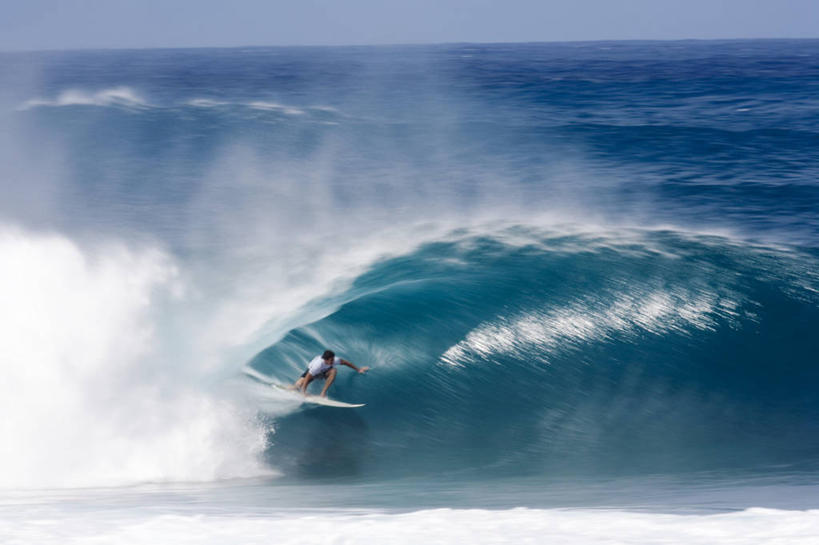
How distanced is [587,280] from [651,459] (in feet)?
14.0

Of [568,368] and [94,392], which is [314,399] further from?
[568,368]

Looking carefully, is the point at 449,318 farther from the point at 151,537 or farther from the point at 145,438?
the point at 151,537

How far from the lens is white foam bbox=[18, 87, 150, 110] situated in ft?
153

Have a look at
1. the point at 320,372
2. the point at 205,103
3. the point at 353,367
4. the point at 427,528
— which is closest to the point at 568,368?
the point at 353,367

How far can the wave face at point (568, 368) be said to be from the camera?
30.4 ft

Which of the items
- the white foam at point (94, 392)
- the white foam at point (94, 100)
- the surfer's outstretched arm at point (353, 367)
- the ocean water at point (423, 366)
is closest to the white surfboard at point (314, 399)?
the ocean water at point (423, 366)

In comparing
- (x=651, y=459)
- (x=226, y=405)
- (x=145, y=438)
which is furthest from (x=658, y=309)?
(x=145, y=438)

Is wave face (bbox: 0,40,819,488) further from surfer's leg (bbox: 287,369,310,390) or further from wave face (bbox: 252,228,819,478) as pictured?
surfer's leg (bbox: 287,369,310,390)

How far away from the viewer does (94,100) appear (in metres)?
48.4

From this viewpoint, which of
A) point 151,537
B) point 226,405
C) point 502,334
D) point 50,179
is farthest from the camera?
point 50,179

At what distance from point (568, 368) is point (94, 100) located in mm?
45516

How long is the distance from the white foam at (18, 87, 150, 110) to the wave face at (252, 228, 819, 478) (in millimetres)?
38569

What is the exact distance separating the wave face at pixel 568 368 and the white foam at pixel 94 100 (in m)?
38.6

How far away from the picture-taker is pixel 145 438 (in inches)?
373
